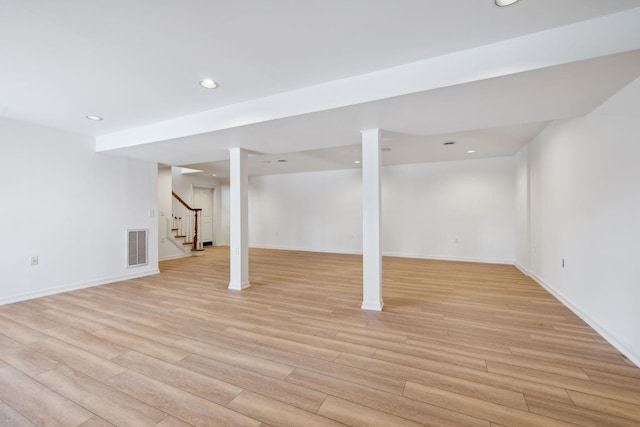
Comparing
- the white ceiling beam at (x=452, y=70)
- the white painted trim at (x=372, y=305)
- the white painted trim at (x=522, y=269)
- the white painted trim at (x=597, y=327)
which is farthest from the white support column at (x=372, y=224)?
the white painted trim at (x=522, y=269)

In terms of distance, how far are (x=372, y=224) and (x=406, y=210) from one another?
4.29 metres

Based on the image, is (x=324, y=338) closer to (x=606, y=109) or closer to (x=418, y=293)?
(x=418, y=293)

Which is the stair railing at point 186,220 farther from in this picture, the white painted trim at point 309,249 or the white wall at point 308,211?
the white painted trim at point 309,249

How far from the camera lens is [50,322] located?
9.81ft

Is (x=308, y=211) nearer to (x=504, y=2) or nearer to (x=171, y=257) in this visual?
(x=171, y=257)

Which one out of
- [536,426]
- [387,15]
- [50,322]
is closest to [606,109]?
[387,15]

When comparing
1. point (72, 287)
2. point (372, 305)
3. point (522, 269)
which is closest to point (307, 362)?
point (372, 305)

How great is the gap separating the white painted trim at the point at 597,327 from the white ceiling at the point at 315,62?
214 cm

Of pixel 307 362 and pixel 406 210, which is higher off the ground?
pixel 406 210

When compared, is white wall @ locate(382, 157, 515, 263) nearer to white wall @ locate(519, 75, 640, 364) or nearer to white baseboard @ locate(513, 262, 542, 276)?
white baseboard @ locate(513, 262, 542, 276)

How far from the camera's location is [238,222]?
4.29 metres

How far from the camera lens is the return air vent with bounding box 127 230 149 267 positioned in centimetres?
508

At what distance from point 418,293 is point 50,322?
4.55 metres

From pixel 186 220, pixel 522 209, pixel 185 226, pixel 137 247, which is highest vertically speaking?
pixel 522 209
